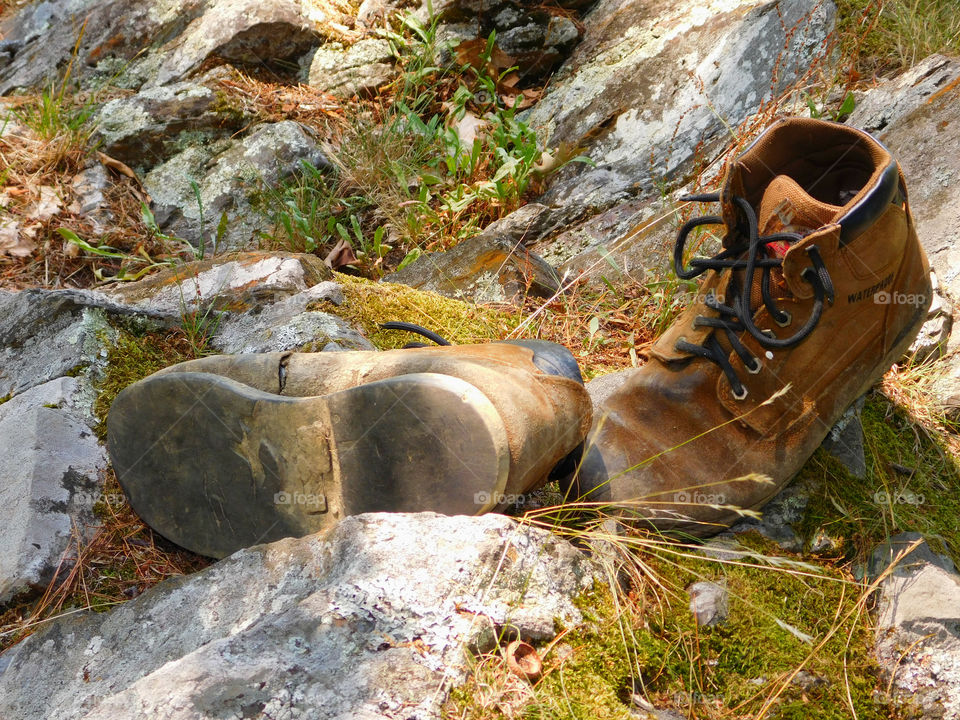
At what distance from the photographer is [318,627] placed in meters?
1.41

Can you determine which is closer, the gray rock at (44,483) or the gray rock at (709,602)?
the gray rock at (709,602)

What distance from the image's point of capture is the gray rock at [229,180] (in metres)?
3.94

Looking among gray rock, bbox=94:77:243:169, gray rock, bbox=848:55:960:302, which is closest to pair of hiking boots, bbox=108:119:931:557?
gray rock, bbox=848:55:960:302

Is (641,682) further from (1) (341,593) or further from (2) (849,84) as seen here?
(2) (849,84)

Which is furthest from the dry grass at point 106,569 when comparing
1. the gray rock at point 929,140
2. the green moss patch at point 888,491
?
the gray rock at point 929,140

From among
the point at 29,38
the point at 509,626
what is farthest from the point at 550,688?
the point at 29,38

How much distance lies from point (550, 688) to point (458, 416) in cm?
51

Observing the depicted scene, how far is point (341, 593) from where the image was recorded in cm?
144

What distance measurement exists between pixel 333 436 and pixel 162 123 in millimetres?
3208

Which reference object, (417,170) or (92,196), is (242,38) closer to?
(92,196)
